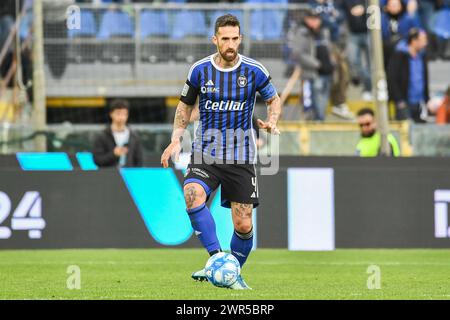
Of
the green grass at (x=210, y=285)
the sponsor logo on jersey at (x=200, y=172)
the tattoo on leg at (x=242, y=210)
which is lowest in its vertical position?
the green grass at (x=210, y=285)

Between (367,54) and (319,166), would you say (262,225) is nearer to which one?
(319,166)

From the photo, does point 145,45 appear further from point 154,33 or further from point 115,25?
point 115,25

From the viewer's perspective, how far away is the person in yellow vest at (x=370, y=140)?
723 inches

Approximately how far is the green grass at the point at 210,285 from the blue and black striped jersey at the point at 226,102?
4.06ft

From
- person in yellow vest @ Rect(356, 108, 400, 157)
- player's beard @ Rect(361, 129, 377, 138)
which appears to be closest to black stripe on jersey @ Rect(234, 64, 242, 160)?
person in yellow vest @ Rect(356, 108, 400, 157)

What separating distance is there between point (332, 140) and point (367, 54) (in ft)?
8.96

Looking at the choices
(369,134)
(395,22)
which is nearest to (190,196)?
(369,134)

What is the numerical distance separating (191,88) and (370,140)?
768 cm

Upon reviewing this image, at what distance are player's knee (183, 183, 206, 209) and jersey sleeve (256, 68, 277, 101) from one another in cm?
103

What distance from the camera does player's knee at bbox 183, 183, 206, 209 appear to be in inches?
444

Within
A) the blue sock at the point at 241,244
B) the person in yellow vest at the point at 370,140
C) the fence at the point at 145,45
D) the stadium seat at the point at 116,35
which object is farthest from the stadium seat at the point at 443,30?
the blue sock at the point at 241,244

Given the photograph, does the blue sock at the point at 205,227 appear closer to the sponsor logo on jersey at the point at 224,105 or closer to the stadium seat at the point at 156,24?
the sponsor logo on jersey at the point at 224,105

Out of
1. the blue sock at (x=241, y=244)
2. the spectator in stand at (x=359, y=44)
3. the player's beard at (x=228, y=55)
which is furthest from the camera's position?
the spectator in stand at (x=359, y=44)

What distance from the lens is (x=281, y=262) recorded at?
49.8 feet
